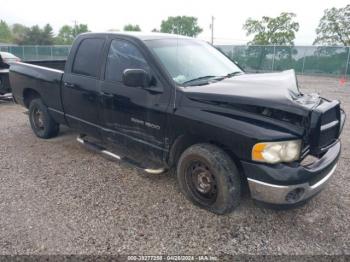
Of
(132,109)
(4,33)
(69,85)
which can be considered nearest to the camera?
(132,109)

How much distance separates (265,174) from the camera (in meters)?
2.50

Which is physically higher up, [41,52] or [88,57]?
[41,52]

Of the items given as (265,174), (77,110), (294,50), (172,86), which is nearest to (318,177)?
(265,174)

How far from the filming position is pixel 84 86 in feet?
13.1

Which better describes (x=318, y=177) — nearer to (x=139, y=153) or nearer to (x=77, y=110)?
(x=139, y=153)

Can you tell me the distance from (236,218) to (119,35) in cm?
265

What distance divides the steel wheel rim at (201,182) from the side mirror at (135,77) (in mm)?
1019

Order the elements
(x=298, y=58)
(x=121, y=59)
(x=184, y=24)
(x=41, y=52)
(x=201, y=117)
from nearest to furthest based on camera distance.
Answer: (x=201, y=117)
(x=121, y=59)
(x=298, y=58)
(x=41, y=52)
(x=184, y=24)

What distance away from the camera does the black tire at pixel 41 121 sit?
5006mm

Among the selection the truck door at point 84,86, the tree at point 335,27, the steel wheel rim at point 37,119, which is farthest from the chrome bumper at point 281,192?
the tree at point 335,27

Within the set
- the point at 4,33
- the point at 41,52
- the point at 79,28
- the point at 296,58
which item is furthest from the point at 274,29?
the point at 4,33

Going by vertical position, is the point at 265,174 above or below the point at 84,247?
above

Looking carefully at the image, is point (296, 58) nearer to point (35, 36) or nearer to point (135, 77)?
Result: point (135, 77)

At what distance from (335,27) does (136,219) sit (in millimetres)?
36506
